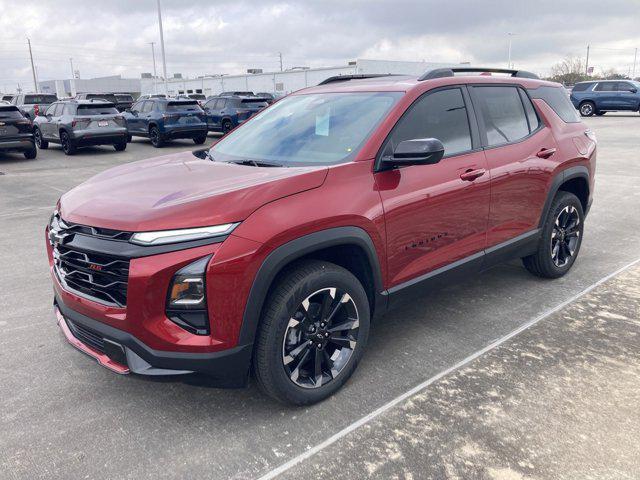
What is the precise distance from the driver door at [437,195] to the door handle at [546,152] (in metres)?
0.83

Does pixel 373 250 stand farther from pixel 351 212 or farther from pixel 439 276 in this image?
pixel 439 276

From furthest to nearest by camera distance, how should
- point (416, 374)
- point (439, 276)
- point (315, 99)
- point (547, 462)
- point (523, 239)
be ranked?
point (523, 239)
point (315, 99)
point (439, 276)
point (416, 374)
point (547, 462)

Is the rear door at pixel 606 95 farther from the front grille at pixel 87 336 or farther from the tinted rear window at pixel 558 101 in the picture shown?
the front grille at pixel 87 336

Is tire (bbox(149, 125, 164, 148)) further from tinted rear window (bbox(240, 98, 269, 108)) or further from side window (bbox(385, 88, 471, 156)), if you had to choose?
side window (bbox(385, 88, 471, 156))

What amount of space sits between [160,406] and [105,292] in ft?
2.60

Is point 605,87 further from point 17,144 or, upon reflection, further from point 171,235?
point 171,235

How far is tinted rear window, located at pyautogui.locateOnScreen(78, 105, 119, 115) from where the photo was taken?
15906 mm

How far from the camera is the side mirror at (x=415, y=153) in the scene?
9.95ft

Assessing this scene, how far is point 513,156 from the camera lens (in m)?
4.09

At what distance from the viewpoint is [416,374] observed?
10.8 feet

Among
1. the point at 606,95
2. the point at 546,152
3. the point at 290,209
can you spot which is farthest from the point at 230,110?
the point at 606,95

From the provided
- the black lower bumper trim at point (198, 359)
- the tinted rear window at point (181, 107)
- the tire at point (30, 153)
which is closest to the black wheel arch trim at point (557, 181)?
the black lower bumper trim at point (198, 359)

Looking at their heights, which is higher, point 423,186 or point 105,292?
point 423,186

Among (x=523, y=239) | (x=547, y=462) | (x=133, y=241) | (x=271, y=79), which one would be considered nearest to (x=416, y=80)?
(x=523, y=239)
